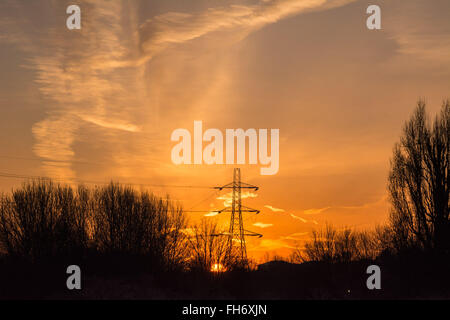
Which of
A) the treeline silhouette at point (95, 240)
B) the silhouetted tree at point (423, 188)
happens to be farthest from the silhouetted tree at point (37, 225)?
the silhouetted tree at point (423, 188)

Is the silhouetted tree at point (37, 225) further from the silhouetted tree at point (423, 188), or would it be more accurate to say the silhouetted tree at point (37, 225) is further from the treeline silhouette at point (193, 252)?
the silhouetted tree at point (423, 188)

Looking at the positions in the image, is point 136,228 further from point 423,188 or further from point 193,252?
point 423,188

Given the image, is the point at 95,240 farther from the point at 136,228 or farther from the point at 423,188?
the point at 423,188

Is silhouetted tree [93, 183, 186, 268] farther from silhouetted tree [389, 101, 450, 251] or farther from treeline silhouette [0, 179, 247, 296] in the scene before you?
silhouetted tree [389, 101, 450, 251]

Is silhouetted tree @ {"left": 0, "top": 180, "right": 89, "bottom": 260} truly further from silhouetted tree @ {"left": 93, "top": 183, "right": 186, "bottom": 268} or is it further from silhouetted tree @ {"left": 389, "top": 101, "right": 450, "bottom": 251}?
silhouetted tree @ {"left": 389, "top": 101, "right": 450, "bottom": 251}

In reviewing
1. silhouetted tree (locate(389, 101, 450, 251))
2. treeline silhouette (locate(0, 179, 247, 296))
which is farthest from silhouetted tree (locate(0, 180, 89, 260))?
silhouetted tree (locate(389, 101, 450, 251))

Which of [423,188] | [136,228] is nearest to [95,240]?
[136,228]

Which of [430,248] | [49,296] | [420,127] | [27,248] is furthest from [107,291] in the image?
[420,127]

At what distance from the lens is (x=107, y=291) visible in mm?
51250

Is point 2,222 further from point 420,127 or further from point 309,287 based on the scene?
point 420,127

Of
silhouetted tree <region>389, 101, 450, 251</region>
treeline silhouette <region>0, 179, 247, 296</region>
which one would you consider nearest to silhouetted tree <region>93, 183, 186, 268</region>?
treeline silhouette <region>0, 179, 247, 296</region>

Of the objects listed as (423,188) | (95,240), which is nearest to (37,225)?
(95,240)

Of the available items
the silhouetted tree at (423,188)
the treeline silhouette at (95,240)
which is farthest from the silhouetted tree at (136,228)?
the silhouetted tree at (423,188)
